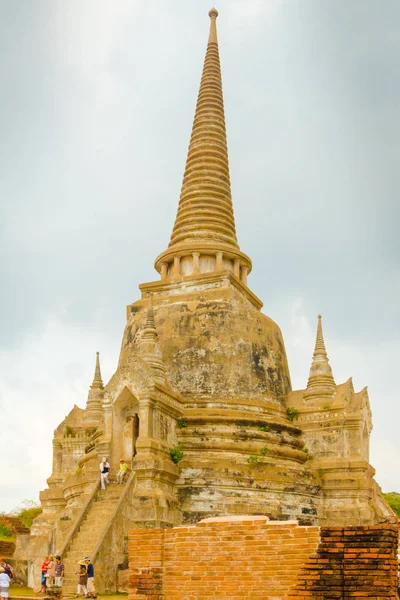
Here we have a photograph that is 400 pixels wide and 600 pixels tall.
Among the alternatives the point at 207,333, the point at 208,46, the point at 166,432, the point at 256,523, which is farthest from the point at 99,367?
the point at 256,523

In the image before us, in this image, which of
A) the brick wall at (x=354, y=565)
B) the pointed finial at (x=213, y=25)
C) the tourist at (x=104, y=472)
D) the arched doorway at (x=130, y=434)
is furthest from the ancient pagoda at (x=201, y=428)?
the pointed finial at (x=213, y=25)

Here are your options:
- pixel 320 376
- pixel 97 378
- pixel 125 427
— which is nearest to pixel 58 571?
pixel 125 427

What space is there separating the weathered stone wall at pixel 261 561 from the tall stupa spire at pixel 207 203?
16.8 metres

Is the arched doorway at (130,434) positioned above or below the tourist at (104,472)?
above

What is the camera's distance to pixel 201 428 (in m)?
24.2

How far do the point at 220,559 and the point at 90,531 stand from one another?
29.9ft

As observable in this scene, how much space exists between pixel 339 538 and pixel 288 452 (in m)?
13.5

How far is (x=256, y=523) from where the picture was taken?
12492 mm

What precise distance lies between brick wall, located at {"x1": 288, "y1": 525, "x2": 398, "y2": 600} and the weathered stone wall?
14mm

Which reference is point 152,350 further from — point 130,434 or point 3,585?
point 3,585

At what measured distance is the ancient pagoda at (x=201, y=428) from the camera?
2167cm

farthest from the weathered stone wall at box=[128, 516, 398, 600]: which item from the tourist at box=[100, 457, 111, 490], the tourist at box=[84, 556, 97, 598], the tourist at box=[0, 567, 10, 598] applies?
the tourist at box=[100, 457, 111, 490]

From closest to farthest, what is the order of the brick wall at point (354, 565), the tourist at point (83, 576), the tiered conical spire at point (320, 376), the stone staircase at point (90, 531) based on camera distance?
1. the brick wall at point (354, 565)
2. the tourist at point (83, 576)
3. the stone staircase at point (90, 531)
4. the tiered conical spire at point (320, 376)

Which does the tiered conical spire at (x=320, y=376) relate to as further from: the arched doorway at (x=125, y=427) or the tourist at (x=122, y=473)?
the tourist at (x=122, y=473)
